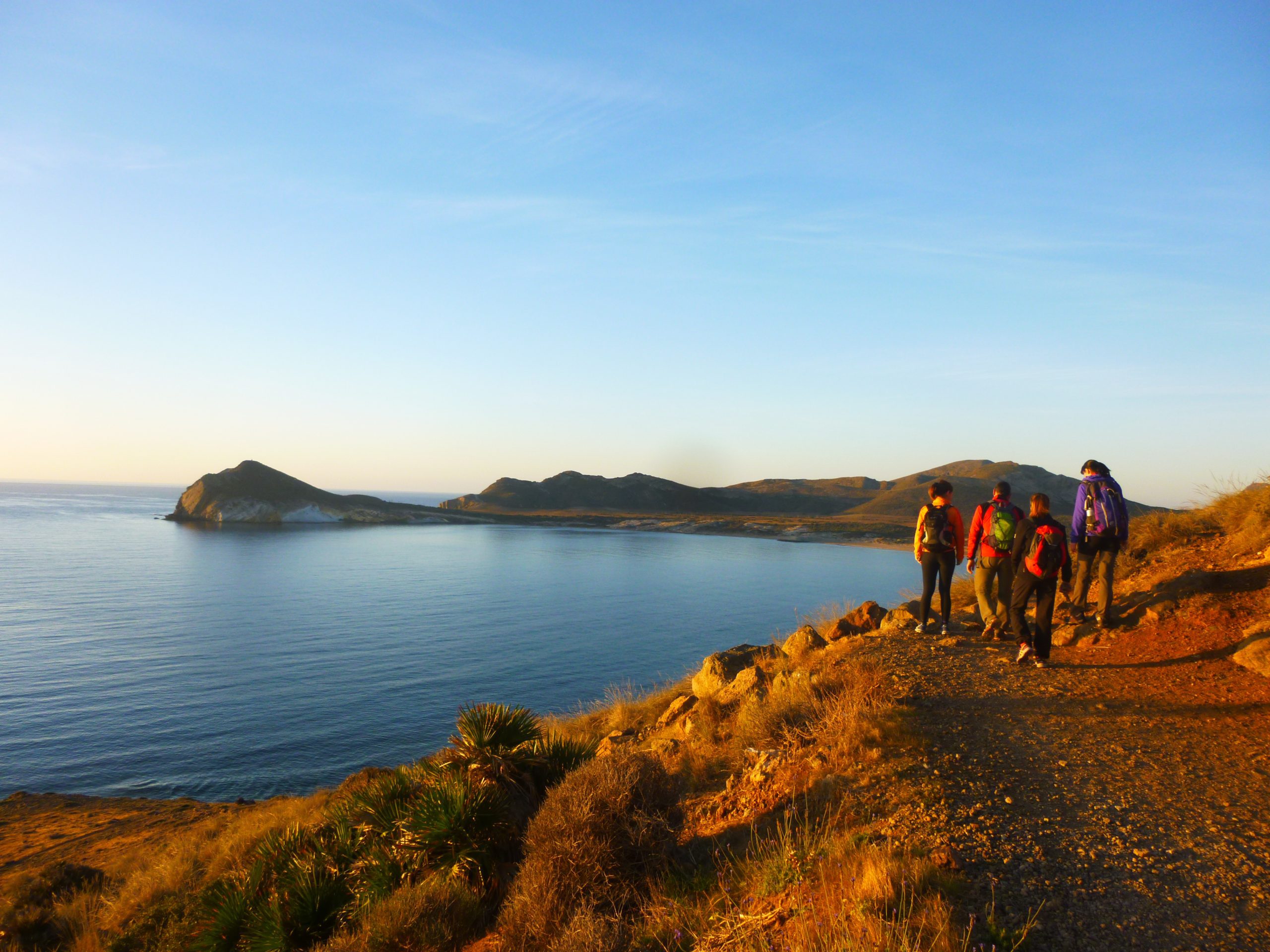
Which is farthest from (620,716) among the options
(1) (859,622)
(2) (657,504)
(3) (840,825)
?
(2) (657,504)

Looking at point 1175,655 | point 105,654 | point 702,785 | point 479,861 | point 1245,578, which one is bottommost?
point 105,654

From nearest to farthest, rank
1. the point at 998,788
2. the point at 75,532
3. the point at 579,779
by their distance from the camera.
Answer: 1. the point at 998,788
2. the point at 579,779
3. the point at 75,532

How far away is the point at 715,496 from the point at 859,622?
444 feet

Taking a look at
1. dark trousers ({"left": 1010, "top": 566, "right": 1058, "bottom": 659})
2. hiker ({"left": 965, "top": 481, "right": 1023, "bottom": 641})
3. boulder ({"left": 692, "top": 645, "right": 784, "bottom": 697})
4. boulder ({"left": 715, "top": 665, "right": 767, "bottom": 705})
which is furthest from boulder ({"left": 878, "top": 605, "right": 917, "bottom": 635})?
boulder ({"left": 715, "top": 665, "right": 767, "bottom": 705})

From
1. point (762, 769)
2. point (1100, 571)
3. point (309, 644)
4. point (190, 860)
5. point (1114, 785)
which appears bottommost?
point (309, 644)

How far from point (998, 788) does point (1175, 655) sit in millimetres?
4428

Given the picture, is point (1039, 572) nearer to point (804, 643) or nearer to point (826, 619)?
point (804, 643)

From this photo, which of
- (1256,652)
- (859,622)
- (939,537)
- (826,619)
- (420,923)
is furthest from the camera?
(826,619)

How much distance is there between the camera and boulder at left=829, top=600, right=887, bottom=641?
10680mm

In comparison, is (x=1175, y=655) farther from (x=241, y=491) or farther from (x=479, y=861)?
(x=241, y=491)

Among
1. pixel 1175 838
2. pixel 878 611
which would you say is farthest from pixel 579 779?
pixel 878 611

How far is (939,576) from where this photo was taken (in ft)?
31.0

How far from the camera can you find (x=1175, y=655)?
24.4 feet

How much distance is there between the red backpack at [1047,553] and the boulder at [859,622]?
337cm
